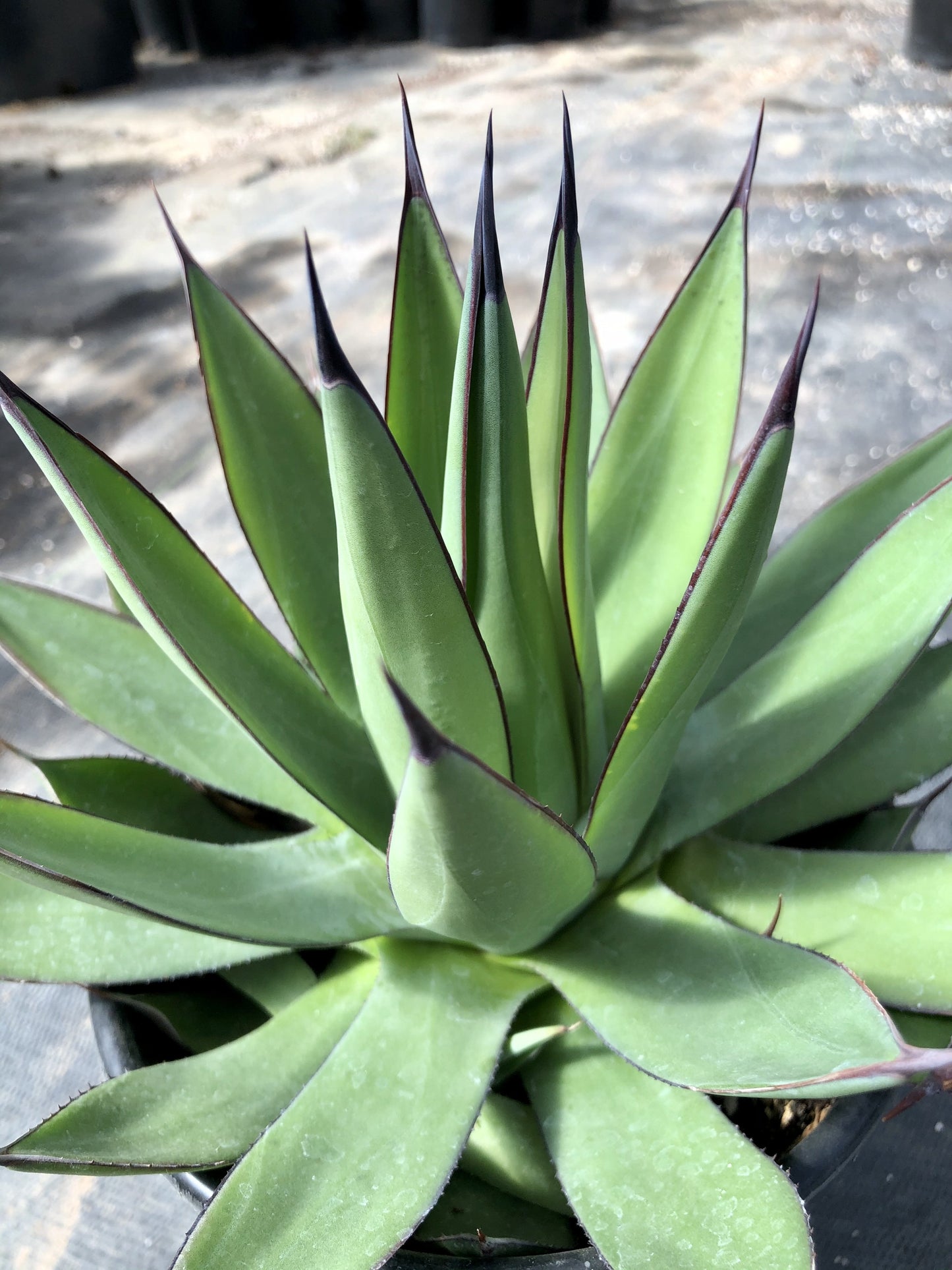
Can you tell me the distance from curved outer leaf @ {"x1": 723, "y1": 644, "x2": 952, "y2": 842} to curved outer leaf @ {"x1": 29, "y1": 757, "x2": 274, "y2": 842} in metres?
0.32

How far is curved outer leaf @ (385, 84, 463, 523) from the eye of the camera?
1.70ft

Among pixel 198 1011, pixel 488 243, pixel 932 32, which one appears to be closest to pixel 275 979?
pixel 198 1011

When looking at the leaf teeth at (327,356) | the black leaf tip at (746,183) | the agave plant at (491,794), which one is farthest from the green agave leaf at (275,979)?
the black leaf tip at (746,183)

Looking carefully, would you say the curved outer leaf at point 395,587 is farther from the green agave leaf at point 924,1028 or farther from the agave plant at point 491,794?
the green agave leaf at point 924,1028

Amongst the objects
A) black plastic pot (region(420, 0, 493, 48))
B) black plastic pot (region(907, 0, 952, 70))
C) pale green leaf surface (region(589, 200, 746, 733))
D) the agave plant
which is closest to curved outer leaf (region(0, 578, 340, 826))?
the agave plant

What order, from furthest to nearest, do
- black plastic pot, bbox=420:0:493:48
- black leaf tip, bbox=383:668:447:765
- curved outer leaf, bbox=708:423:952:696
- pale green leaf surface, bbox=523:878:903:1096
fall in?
black plastic pot, bbox=420:0:493:48 < curved outer leaf, bbox=708:423:952:696 < pale green leaf surface, bbox=523:878:903:1096 < black leaf tip, bbox=383:668:447:765

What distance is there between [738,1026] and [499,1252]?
0.15m

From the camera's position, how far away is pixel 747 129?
266cm

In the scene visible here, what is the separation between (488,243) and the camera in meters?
0.39

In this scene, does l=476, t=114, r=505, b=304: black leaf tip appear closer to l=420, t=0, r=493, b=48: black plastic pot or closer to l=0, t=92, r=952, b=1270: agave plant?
l=0, t=92, r=952, b=1270: agave plant

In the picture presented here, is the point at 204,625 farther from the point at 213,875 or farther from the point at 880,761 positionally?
the point at 880,761

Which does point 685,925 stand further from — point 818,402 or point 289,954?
point 818,402

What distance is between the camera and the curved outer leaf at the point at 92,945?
50 centimetres

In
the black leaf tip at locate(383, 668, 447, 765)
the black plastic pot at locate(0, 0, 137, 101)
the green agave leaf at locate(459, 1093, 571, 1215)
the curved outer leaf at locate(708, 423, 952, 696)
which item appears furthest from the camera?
the black plastic pot at locate(0, 0, 137, 101)
